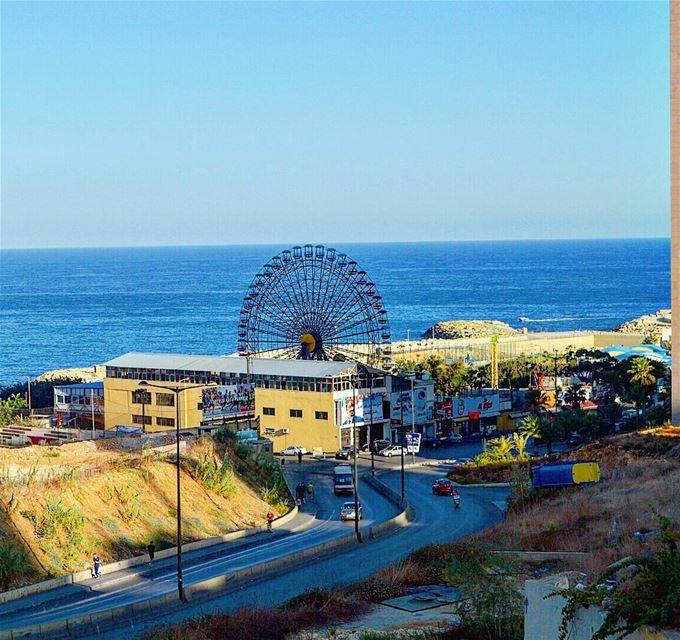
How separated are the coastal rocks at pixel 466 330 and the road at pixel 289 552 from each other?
352 ft

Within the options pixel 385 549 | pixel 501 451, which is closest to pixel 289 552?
pixel 385 549

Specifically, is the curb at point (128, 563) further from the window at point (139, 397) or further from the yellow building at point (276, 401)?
the window at point (139, 397)

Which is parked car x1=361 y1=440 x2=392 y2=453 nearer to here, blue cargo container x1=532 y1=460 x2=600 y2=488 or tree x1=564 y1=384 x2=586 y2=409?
tree x1=564 y1=384 x2=586 y2=409

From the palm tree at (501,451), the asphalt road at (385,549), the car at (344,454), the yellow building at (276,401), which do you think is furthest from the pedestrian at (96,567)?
the yellow building at (276,401)

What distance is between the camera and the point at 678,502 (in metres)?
39.4

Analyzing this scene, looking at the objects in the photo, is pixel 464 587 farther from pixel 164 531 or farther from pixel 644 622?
pixel 164 531

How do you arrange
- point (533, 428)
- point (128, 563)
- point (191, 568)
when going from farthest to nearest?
1. point (533, 428)
2. point (128, 563)
3. point (191, 568)

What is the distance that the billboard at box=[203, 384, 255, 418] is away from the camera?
2879 inches

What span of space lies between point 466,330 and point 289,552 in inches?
5033

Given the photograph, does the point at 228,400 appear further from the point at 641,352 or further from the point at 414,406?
the point at 641,352

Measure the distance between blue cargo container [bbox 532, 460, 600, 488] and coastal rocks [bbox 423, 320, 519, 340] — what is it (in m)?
111

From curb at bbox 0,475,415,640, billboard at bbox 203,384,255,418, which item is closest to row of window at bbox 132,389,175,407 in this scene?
billboard at bbox 203,384,255,418

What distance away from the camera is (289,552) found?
4325 cm

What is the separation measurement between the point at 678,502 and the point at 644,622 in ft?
79.3
